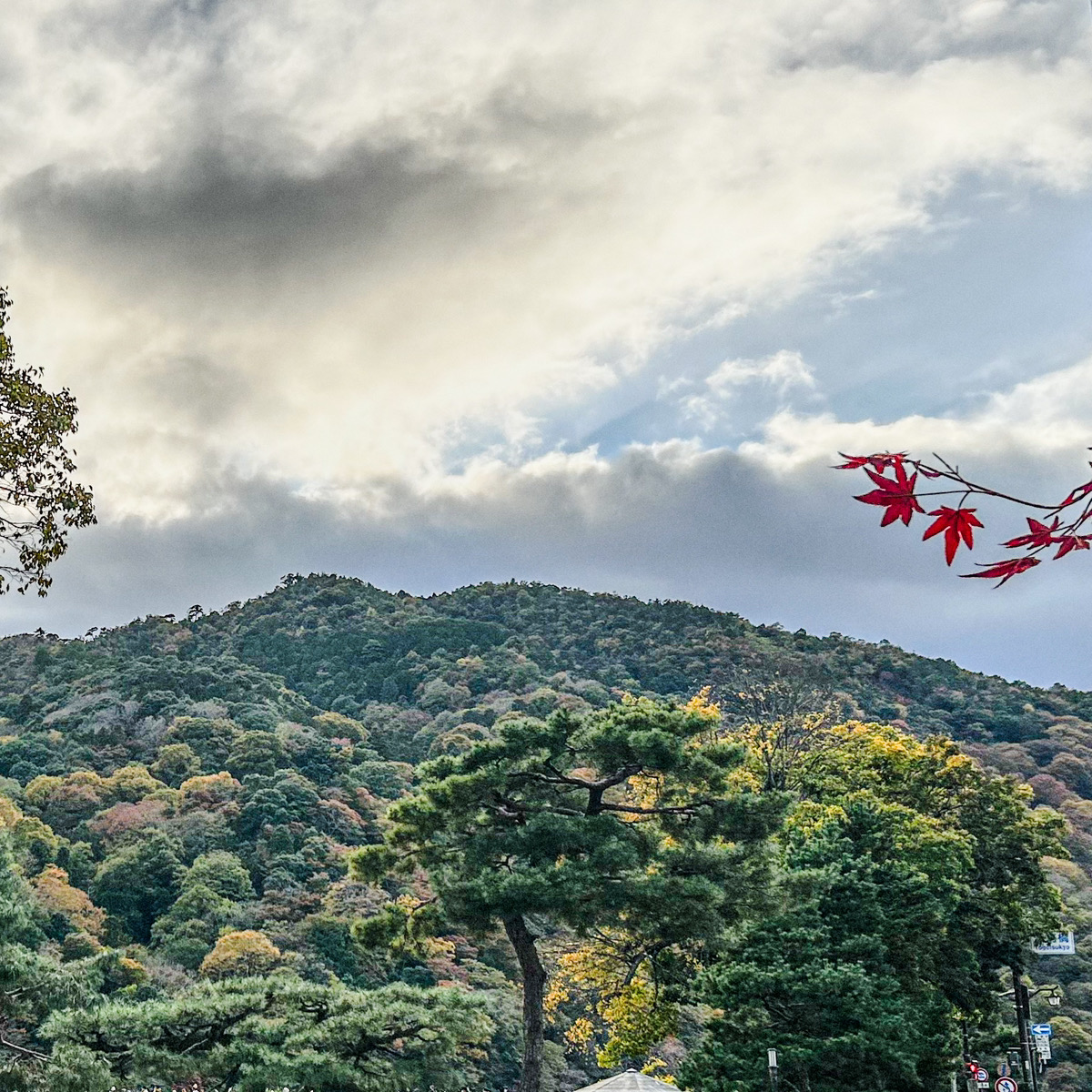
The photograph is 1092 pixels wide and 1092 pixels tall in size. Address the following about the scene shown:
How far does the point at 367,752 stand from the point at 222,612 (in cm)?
3434

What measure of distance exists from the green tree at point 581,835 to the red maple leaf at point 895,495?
53.8 ft

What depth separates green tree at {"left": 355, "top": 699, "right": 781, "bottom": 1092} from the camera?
18.4 meters

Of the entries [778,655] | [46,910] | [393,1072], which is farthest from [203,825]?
[778,655]

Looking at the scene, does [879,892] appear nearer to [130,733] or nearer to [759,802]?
[759,802]

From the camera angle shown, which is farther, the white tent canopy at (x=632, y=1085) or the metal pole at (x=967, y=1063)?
the metal pole at (x=967, y=1063)

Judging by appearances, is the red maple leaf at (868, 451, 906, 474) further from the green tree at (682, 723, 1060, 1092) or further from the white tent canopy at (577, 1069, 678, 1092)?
the green tree at (682, 723, 1060, 1092)

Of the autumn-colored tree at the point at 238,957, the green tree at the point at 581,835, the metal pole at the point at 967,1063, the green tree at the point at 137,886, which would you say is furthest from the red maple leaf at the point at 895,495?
the green tree at the point at 137,886

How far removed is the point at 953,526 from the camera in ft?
8.16

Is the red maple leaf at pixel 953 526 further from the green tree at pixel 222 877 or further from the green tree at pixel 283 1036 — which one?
the green tree at pixel 222 877

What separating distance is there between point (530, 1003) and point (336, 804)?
22.7m

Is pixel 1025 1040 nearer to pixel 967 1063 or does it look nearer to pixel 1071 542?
pixel 967 1063

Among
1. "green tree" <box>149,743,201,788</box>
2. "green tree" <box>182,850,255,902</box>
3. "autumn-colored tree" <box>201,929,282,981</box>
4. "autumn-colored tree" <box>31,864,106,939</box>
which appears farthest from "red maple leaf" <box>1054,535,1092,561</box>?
"green tree" <box>149,743,201,788</box>

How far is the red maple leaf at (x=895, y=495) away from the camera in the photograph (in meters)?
2.37

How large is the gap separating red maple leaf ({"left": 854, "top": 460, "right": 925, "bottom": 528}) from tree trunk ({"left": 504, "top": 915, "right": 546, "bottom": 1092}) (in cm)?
1774
